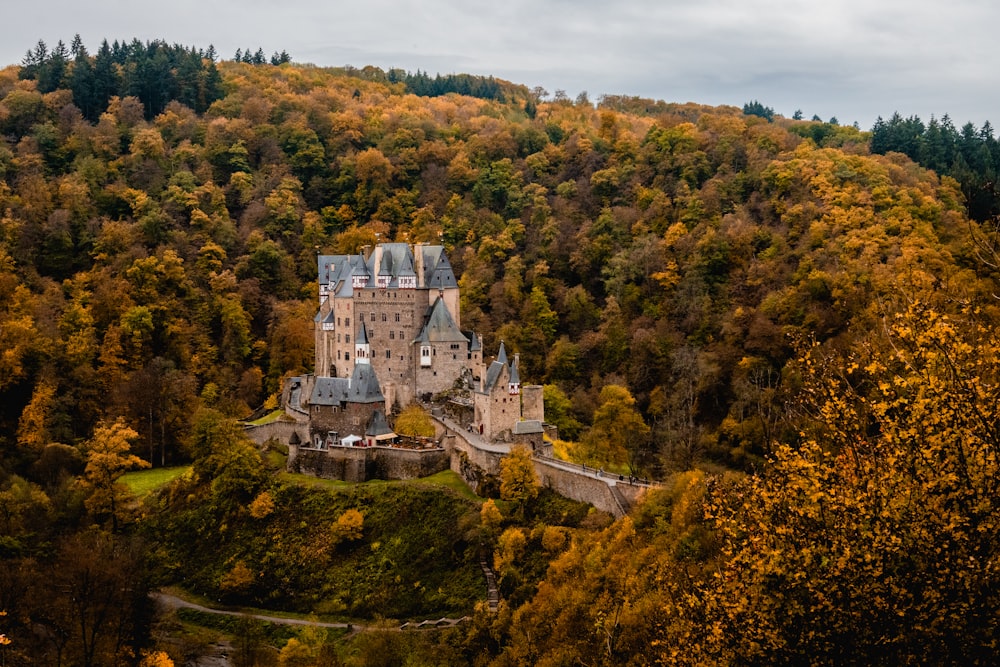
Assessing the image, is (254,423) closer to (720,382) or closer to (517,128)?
(720,382)

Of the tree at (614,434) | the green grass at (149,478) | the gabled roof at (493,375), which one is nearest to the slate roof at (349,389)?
the gabled roof at (493,375)

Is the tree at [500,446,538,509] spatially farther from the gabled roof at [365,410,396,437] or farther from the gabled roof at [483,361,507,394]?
the gabled roof at [365,410,396,437]

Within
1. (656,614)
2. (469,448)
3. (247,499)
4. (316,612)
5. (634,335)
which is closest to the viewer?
(656,614)

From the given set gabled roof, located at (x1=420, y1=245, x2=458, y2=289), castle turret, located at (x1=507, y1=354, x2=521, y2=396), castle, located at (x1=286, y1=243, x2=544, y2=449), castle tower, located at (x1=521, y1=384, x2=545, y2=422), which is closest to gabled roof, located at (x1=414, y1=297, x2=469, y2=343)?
castle, located at (x1=286, y1=243, x2=544, y2=449)

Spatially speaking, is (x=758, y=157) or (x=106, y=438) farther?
(x=758, y=157)

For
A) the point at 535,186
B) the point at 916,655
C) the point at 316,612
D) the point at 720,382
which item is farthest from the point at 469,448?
the point at 535,186

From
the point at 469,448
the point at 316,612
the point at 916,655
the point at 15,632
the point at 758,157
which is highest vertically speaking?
the point at 758,157

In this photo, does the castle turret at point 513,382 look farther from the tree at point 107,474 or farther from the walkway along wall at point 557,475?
the tree at point 107,474

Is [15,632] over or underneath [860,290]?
underneath
